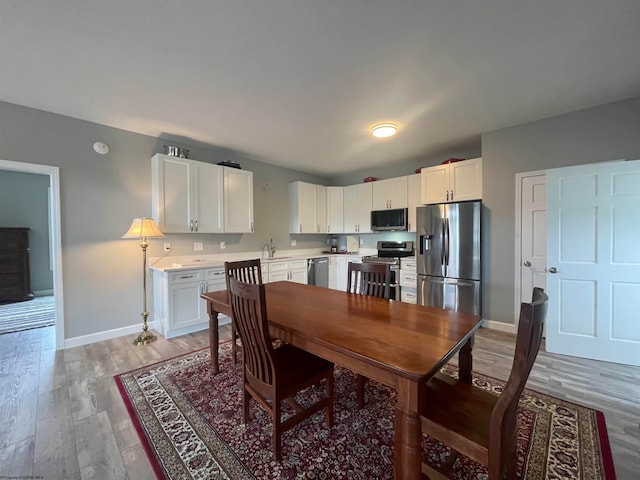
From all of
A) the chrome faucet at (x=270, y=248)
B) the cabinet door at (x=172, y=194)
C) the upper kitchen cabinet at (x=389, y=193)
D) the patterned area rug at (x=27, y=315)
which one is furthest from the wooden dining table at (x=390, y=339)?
the patterned area rug at (x=27, y=315)

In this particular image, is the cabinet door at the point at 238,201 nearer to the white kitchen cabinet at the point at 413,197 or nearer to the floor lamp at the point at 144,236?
the floor lamp at the point at 144,236

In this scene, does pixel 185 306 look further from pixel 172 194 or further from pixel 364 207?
pixel 364 207

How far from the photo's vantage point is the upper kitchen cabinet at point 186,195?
3.37 metres

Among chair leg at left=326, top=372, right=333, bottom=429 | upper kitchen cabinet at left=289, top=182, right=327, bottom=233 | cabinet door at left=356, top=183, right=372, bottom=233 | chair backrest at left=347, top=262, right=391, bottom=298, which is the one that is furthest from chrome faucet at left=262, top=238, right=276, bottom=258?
chair leg at left=326, top=372, right=333, bottom=429

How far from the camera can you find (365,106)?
2.66 meters

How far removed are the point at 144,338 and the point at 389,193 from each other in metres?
4.20

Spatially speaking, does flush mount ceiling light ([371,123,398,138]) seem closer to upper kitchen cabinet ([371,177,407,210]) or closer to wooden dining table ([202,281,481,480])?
upper kitchen cabinet ([371,177,407,210])

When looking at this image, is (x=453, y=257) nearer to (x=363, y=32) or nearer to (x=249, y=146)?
(x=363, y=32)

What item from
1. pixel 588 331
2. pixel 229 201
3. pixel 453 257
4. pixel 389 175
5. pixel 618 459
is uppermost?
pixel 389 175

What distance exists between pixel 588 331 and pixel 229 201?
14.9 feet

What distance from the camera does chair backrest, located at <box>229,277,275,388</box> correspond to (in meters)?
1.40

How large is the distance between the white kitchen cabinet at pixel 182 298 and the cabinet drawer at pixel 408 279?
2.71 metres

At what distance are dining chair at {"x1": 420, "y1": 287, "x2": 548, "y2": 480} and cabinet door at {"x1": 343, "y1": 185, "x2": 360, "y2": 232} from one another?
400 cm

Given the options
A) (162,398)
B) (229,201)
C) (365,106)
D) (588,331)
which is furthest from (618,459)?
(229,201)
